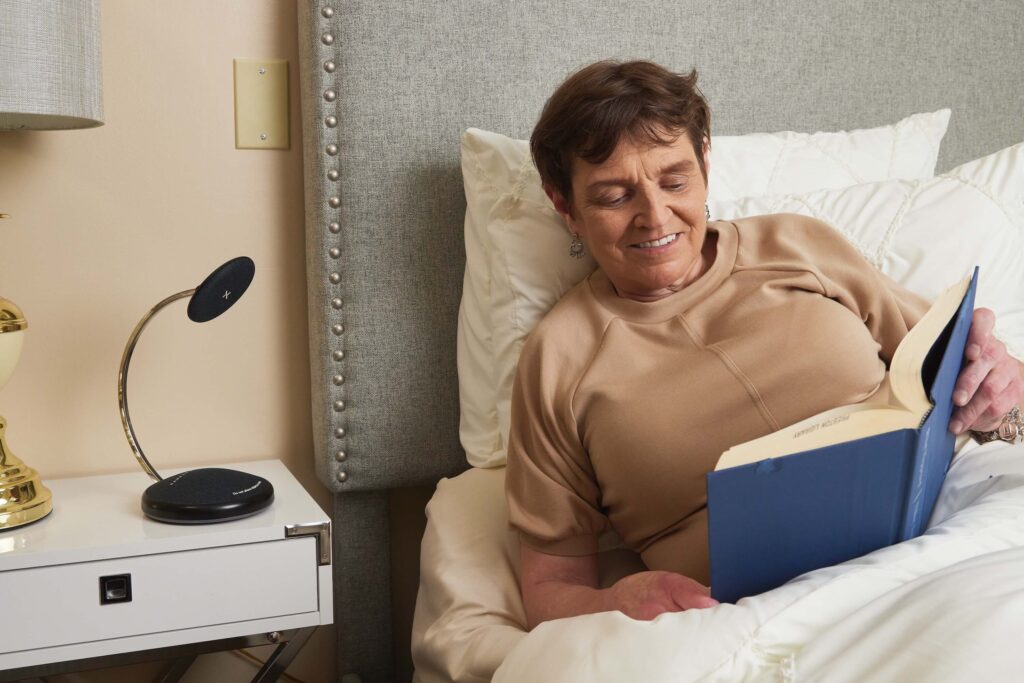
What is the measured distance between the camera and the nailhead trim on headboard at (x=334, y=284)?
143 cm

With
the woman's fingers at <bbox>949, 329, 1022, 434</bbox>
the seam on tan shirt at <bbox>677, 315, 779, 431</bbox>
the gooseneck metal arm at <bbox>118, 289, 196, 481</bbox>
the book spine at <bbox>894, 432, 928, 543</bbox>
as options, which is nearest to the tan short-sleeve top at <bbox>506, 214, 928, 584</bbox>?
the seam on tan shirt at <bbox>677, 315, 779, 431</bbox>

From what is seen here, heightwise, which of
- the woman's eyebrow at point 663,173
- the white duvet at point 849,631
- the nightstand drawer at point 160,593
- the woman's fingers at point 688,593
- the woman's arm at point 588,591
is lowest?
the nightstand drawer at point 160,593

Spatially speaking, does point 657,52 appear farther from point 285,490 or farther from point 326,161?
point 285,490

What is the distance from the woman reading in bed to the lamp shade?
0.58m

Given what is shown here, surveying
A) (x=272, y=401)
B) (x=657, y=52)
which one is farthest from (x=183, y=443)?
(x=657, y=52)

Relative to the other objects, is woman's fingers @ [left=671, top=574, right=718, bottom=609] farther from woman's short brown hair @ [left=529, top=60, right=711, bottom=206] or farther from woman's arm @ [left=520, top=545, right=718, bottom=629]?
woman's short brown hair @ [left=529, top=60, right=711, bottom=206]

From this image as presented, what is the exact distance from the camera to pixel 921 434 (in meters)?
0.84

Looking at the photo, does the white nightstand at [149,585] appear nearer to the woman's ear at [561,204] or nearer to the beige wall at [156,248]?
the beige wall at [156,248]

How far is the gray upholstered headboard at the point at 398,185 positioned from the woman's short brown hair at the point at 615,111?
0.28m

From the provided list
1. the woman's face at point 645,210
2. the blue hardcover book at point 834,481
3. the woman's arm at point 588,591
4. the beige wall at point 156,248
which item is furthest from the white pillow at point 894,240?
the blue hardcover book at point 834,481

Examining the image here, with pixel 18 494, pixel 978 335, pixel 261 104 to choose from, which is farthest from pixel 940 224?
pixel 18 494

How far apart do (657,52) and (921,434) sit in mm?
992

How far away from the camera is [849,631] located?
773 millimetres

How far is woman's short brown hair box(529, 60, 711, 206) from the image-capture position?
1211 mm
